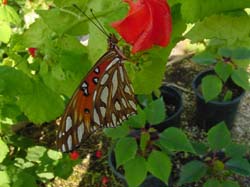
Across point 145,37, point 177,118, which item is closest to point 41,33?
point 145,37

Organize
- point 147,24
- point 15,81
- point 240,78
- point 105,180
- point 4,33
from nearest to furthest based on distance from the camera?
1. point 147,24
2. point 15,81
3. point 4,33
4. point 240,78
5. point 105,180

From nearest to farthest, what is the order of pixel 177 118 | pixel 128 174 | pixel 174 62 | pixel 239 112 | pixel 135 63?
1. pixel 135 63
2. pixel 128 174
3. pixel 177 118
4. pixel 239 112
5. pixel 174 62

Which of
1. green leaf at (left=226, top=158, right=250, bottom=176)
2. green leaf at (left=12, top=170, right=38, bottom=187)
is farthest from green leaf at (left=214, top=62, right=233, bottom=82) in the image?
green leaf at (left=12, top=170, right=38, bottom=187)

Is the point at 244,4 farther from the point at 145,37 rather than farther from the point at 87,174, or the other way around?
the point at 87,174

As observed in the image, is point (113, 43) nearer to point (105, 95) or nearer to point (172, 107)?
point (105, 95)

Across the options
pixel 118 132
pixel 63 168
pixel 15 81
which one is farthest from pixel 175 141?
pixel 15 81

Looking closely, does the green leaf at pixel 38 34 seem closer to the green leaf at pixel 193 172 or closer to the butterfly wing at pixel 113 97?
the butterfly wing at pixel 113 97

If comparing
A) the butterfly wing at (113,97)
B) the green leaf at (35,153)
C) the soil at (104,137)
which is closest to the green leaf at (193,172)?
the soil at (104,137)
